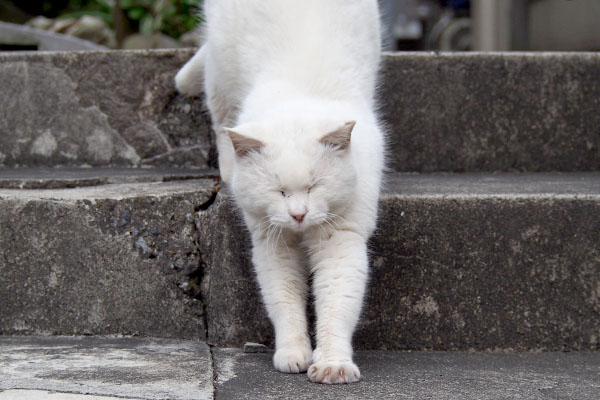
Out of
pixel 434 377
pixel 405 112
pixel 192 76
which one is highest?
pixel 192 76

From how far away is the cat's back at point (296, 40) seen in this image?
2.59 meters

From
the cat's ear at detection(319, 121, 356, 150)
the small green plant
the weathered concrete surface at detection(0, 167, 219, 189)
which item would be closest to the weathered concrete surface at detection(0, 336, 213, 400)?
the weathered concrete surface at detection(0, 167, 219, 189)

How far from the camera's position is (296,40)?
2635 millimetres

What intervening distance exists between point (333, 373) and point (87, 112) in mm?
1831

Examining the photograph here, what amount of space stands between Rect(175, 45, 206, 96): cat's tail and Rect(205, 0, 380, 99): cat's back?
0.57 ft

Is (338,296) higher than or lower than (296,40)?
lower

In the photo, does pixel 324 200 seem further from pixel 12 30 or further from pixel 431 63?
pixel 12 30

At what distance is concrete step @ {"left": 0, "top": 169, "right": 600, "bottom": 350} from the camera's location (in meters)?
2.38

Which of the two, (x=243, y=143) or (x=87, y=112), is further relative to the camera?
(x=87, y=112)

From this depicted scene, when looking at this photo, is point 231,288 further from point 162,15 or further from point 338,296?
point 162,15

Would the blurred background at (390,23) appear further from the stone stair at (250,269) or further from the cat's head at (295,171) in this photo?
the cat's head at (295,171)

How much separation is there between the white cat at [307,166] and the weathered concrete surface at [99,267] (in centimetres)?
33

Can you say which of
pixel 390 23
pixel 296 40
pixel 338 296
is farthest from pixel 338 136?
pixel 390 23

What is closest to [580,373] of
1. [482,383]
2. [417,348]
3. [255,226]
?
[482,383]
